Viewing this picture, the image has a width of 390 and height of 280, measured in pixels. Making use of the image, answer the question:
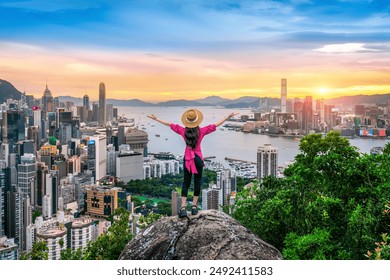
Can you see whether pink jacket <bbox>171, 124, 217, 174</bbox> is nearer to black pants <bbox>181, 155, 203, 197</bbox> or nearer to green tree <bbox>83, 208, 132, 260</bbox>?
black pants <bbox>181, 155, 203, 197</bbox>

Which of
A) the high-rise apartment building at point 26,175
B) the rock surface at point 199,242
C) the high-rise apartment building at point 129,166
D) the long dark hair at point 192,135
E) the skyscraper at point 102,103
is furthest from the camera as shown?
the high-rise apartment building at point 129,166

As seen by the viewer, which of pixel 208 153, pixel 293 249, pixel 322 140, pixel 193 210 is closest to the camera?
pixel 193 210

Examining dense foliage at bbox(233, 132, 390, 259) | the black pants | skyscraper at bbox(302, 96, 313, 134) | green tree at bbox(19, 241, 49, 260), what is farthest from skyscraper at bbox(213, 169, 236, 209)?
the black pants

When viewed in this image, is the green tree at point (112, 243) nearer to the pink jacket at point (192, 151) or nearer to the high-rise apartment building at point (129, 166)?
the pink jacket at point (192, 151)

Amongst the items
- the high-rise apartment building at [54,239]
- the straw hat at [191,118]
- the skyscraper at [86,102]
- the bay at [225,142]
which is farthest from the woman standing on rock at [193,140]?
the skyscraper at [86,102]

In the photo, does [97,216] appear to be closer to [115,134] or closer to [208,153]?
[115,134]
